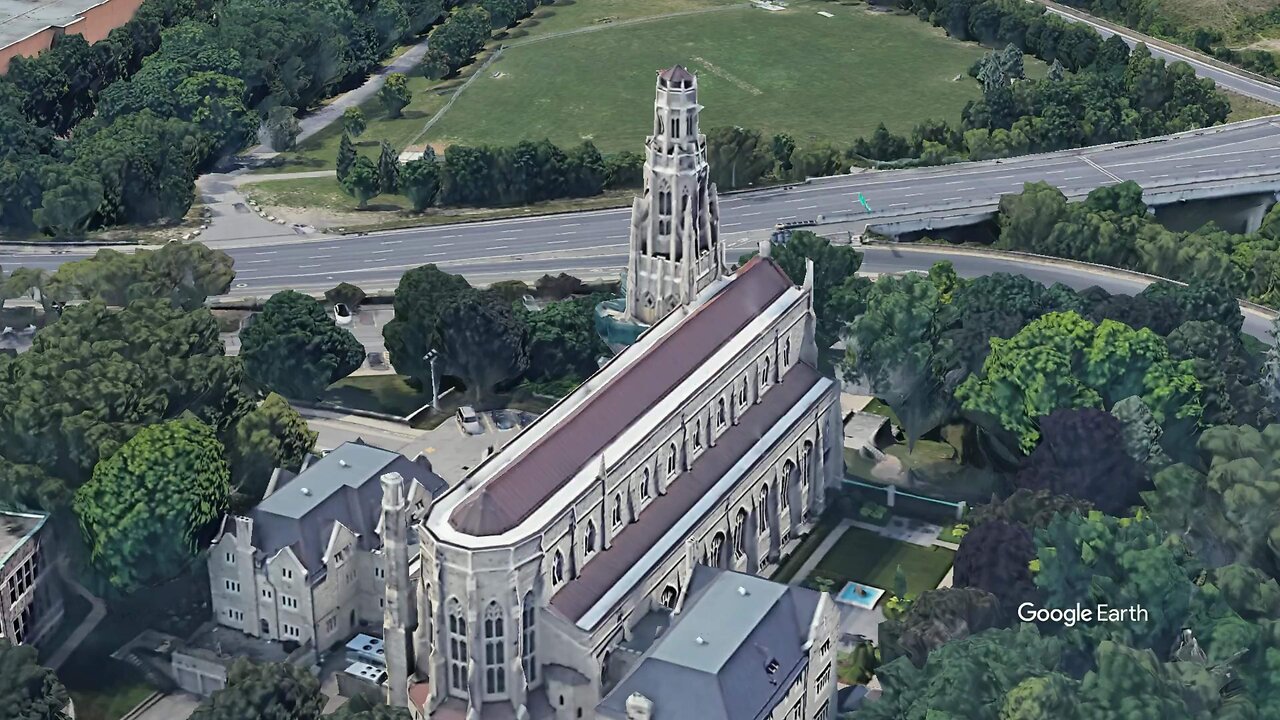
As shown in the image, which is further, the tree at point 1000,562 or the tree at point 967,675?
the tree at point 1000,562

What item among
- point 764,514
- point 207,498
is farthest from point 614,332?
point 207,498

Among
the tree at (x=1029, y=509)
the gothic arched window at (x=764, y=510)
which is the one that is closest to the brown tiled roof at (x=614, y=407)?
the gothic arched window at (x=764, y=510)

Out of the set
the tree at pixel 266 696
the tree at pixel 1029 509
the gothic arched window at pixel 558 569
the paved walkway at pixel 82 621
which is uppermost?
the gothic arched window at pixel 558 569

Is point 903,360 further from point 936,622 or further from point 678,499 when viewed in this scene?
point 936,622

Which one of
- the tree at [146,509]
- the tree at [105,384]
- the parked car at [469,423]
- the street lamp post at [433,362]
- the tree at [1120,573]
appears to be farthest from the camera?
the street lamp post at [433,362]

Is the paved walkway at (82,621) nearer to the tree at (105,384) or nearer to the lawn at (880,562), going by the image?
the tree at (105,384)

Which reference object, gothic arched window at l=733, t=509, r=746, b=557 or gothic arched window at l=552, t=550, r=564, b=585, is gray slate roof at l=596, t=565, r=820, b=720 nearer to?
gothic arched window at l=552, t=550, r=564, b=585

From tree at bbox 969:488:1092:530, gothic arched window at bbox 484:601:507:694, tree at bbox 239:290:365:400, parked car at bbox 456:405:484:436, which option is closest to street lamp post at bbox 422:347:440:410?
parked car at bbox 456:405:484:436
